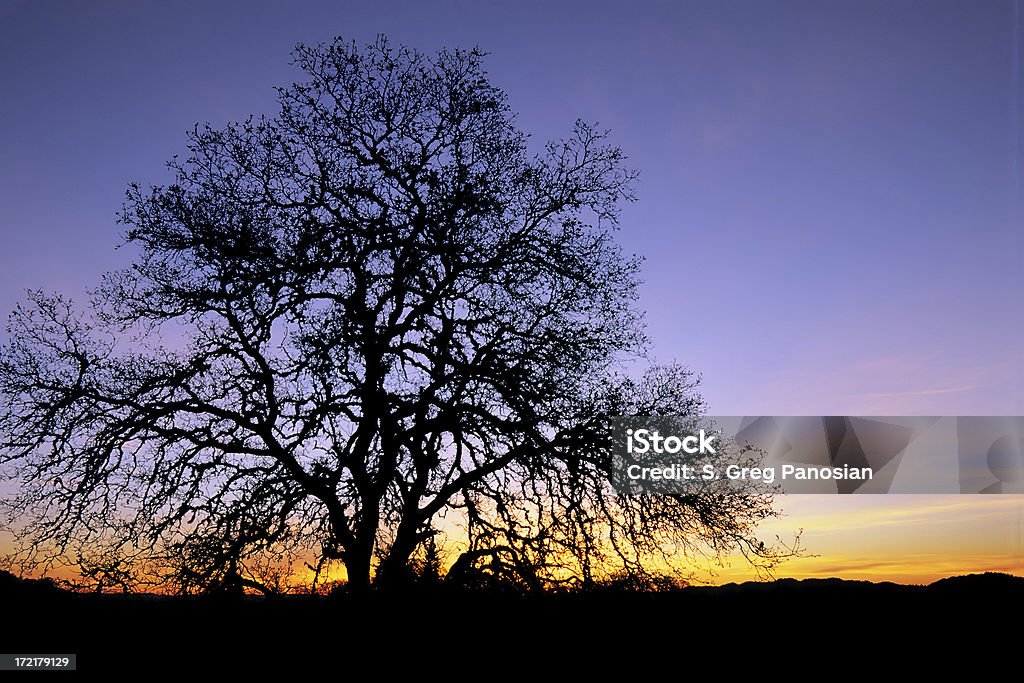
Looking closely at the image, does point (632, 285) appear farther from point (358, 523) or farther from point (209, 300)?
point (209, 300)

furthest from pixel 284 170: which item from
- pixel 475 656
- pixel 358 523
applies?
pixel 475 656

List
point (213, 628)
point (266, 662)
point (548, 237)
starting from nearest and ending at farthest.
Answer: point (266, 662) < point (213, 628) < point (548, 237)

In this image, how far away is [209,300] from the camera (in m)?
12.2

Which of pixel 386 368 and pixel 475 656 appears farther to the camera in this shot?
pixel 386 368

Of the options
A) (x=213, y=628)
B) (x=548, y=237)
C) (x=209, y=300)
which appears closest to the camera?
(x=213, y=628)

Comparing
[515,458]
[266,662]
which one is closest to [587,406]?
[515,458]

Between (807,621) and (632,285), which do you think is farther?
(632,285)

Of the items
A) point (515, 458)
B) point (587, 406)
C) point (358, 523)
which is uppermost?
point (587, 406)

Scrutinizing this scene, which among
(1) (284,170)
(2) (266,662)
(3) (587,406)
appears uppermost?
(1) (284,170)

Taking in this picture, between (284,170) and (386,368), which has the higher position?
(284,170)

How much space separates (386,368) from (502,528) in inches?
127

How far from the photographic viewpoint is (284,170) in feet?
42.7

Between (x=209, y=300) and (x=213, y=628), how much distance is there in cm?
500

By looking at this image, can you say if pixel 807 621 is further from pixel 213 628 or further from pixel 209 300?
pixel 209 300
